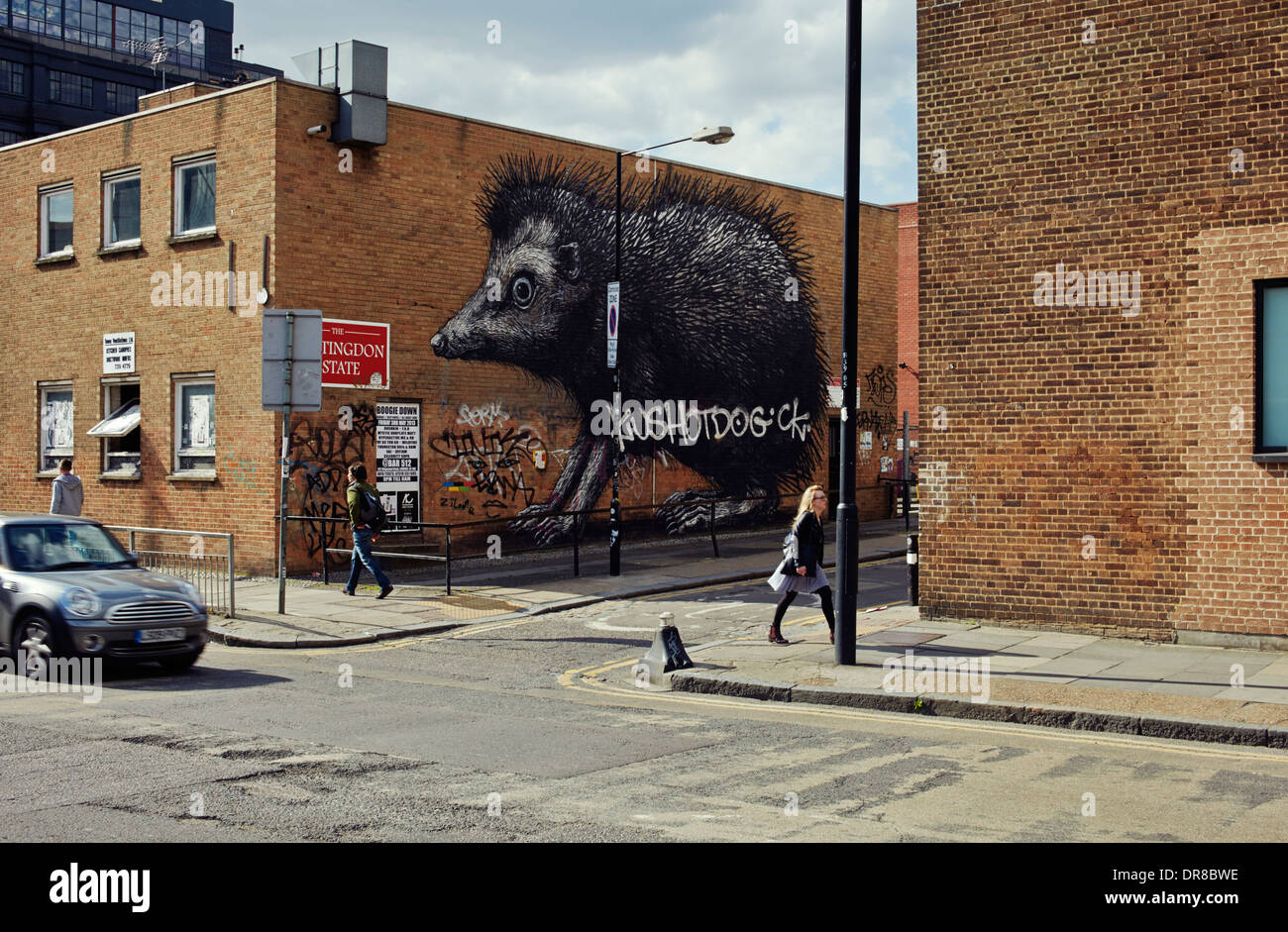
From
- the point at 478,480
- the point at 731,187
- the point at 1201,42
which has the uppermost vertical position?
the point at 731,187

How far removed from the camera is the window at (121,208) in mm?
21953

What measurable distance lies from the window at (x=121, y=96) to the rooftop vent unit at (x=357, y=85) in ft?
A: 177

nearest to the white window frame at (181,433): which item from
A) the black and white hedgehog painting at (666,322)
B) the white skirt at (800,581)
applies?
the black and white hedgehog painting at (666,322)

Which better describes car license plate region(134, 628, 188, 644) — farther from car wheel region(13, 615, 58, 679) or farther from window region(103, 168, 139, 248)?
window region(103, 168, 139, 248)

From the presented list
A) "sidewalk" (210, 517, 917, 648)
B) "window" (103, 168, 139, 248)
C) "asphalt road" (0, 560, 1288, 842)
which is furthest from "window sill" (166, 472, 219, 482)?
Result: "asphalt road" (0, 560, 1288, 842)

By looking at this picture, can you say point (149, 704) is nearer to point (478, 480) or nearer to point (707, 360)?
point (478, 480)

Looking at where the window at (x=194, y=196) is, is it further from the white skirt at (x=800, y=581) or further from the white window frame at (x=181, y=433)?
the white skirt at (x=800, y=581)

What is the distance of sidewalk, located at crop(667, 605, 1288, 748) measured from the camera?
943 cm

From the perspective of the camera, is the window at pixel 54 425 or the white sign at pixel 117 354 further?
the window at pixel 54 425

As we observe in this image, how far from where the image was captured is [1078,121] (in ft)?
44.0

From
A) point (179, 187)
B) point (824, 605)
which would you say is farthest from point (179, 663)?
point (179, 187)

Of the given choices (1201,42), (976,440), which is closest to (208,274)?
(976,440)

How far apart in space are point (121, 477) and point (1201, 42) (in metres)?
18.0

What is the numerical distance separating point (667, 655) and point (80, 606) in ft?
17.7
